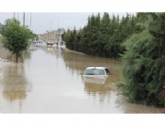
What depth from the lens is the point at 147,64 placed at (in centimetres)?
882

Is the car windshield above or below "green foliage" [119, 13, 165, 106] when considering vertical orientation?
below

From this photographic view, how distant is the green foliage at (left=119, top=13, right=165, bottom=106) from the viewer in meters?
8.42

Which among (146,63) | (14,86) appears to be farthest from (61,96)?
(146,63)

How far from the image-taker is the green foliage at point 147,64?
332 inches

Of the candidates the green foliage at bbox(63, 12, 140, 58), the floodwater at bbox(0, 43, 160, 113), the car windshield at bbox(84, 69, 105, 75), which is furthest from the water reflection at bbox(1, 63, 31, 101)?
the green foliage at bbox(63, 12, 140, 58)

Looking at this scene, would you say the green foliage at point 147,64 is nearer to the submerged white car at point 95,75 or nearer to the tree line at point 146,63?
the tree line at point 146,63

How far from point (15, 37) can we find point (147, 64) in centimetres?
1264

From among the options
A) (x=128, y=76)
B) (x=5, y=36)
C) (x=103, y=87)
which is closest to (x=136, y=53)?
(x=128, y=76)

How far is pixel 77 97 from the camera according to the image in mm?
10469

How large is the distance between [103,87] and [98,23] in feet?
38.9

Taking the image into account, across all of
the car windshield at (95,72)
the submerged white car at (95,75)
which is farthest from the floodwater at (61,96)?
the car windshield at (95,72)

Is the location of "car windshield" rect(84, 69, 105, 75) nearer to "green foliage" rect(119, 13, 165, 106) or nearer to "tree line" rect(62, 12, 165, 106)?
"tree line" rect(62, 12, 165, 106)

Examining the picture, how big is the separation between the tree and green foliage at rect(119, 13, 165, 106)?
32.9 ft

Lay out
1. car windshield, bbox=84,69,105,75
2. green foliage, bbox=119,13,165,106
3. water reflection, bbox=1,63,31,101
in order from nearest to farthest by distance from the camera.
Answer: green foliage, bbox=119,13,165,106, water reflection, bbox=1,63,31,101, car windshield, bbox=84,69,105,75
